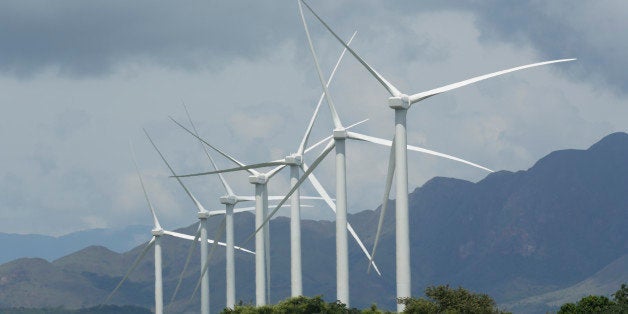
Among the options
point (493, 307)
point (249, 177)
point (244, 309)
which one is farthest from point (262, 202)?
point (493, 307)

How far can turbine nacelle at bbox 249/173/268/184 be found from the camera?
127125 mm

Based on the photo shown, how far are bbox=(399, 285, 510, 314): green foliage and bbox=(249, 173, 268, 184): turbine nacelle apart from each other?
33.3 metres

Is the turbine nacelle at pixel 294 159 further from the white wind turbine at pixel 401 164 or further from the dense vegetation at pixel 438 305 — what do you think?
the white wind turbine at pixel 401 164

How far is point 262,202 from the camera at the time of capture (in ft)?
420

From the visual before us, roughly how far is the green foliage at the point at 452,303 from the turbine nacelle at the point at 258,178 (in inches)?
1312

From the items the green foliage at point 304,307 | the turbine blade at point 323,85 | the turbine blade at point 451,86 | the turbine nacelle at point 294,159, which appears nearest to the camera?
the turbine blade at point 451,86

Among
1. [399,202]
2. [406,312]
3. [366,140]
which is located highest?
[366,140]

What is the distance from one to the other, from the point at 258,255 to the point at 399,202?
1969 inches

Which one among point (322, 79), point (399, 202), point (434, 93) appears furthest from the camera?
point (322, 79)

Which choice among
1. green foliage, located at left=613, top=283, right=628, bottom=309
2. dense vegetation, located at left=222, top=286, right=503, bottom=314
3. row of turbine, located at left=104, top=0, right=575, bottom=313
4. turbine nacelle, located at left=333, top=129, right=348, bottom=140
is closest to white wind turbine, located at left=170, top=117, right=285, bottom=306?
row of turbine, located at left=104, top=0, right=575, bottom=313

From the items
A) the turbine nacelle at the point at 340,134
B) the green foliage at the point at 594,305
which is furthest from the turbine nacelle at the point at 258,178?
the green foliage at the point at 594,305

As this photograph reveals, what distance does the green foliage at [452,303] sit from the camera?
9175cm

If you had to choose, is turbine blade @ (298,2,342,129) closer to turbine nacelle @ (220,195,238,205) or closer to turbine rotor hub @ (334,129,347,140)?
turbine rotor hub @ (334,129,347,140)

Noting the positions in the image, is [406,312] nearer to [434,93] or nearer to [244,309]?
[434,93]
